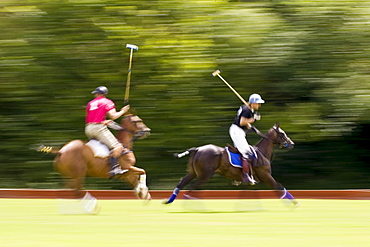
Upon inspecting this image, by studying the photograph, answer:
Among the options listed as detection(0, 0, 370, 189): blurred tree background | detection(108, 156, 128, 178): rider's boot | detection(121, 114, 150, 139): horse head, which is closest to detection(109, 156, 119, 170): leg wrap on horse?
detection(108, 156, 128, 178): rider's boot

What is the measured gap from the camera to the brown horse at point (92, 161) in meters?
10.6

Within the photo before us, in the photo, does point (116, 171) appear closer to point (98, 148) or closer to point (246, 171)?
point (98, 148)

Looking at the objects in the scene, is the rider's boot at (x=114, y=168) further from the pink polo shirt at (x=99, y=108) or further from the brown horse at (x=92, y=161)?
the pink polo shirt at (x=99, y=108)

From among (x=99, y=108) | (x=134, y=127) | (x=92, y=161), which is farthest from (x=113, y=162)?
(x=99, y=108)

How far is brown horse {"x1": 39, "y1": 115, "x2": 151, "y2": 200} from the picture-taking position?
1065 cm

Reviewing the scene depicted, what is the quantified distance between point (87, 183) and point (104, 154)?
179 inches

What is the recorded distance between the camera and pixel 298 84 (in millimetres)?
14961

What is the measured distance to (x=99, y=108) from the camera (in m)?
10.7
